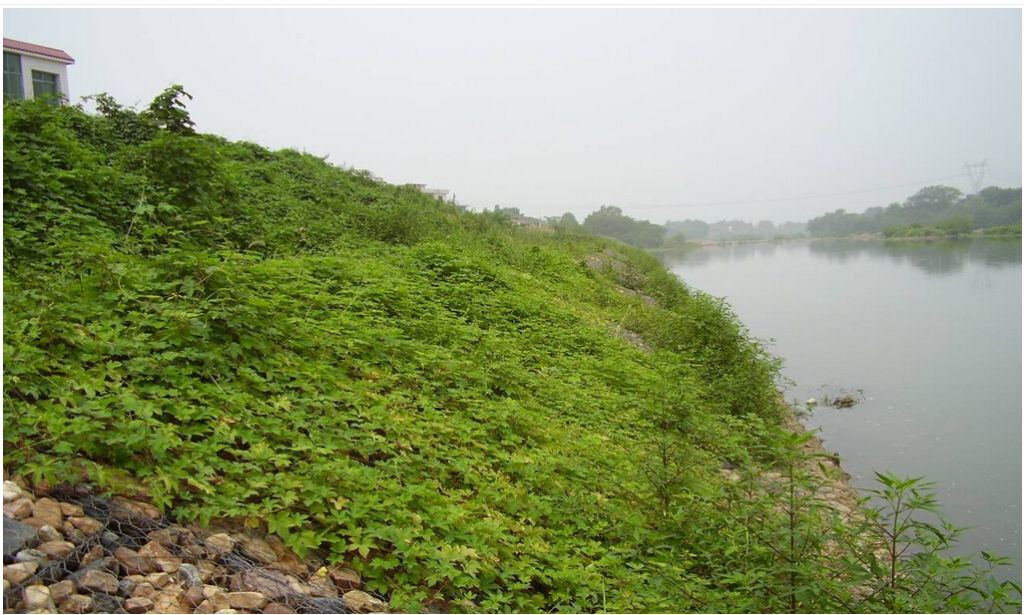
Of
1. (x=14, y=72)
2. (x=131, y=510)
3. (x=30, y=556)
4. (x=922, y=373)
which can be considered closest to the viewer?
(x=30, y=556)

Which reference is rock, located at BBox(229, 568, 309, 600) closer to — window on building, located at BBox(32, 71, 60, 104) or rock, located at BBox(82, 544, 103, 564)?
rock, located at BBox(82, 544, 103, 564)

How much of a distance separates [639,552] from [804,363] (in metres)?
11.3

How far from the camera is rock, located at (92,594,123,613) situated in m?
2.05

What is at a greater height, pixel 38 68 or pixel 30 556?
pixel 38 68

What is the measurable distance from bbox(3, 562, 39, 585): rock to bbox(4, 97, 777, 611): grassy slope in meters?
0.35

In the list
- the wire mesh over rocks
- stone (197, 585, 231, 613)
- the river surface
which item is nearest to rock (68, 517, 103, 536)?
the wire mesh over rocks

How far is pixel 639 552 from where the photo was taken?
3197 mm

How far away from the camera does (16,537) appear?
2113 mm

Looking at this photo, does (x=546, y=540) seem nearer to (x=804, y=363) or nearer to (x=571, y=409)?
(x=571, y=409)

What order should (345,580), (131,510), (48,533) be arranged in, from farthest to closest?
(345,580) < (131,510) < (48,533)

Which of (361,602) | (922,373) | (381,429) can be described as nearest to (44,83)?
(381,429)

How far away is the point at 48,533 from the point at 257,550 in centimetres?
69

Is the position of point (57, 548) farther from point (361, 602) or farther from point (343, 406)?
point (343, 406)

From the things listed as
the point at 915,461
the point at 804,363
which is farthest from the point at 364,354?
the point at 804,363
